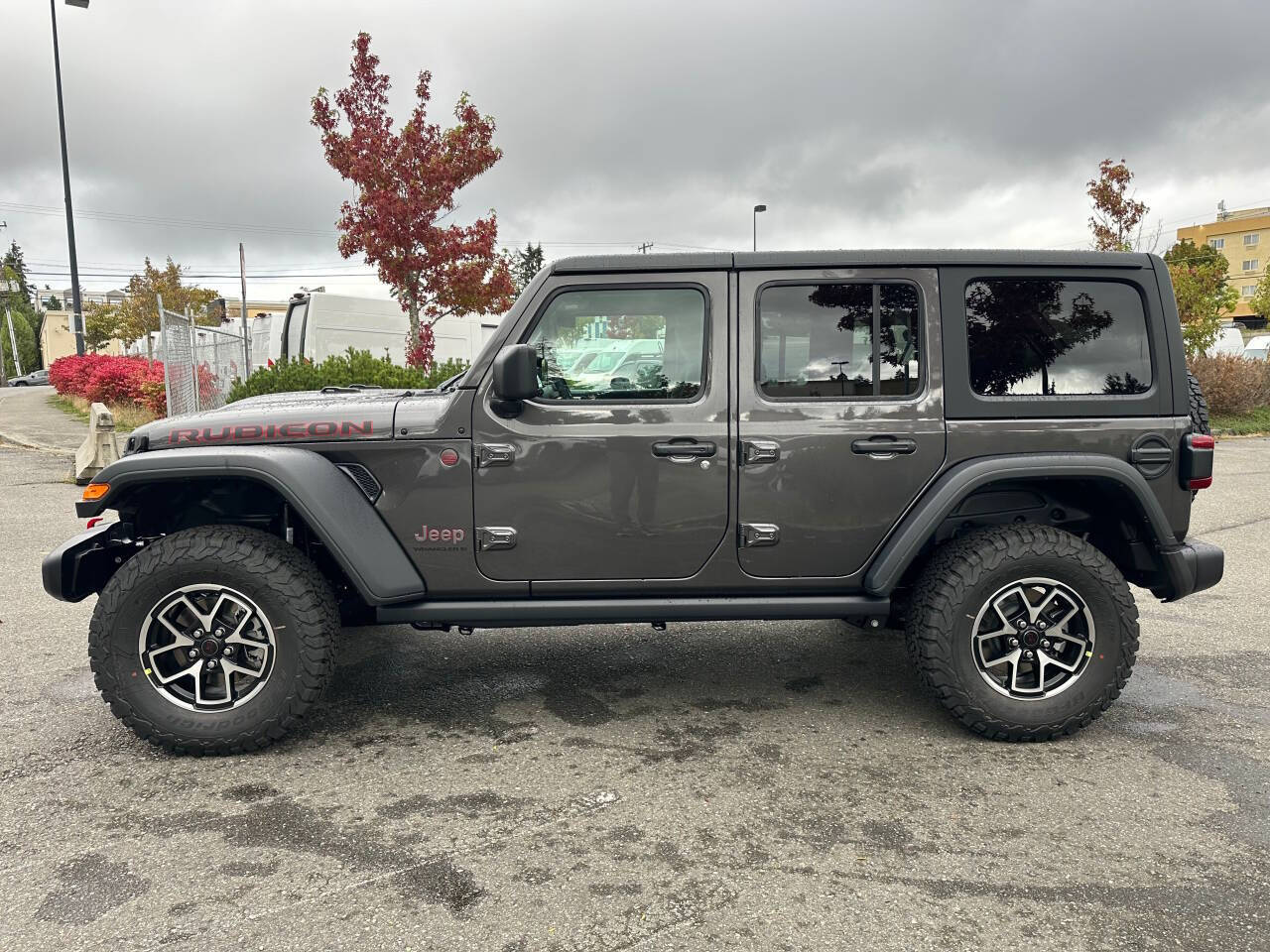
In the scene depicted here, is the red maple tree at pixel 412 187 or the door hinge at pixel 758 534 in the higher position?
the red maple tree at pixel 412 187

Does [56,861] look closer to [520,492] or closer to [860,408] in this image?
[520,492]

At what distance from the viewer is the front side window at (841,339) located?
11.6ft

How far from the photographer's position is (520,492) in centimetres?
346

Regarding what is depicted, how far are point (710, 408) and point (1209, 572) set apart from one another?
2.15 m

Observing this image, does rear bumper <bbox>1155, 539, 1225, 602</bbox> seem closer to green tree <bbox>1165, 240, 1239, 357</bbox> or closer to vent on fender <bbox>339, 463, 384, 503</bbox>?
vent on fender <bbox>339, 463, 384, 503</bbox>

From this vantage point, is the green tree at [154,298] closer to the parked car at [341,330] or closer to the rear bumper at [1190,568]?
the parked car at [341,330]

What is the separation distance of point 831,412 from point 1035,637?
3.91ft

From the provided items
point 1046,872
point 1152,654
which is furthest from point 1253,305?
point 1046,872

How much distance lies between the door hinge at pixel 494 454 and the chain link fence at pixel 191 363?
9.29 m

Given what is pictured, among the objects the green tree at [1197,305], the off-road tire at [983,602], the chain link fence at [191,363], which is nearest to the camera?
the off-road tire at [983,602]

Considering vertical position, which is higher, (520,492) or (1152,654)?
(520,492)

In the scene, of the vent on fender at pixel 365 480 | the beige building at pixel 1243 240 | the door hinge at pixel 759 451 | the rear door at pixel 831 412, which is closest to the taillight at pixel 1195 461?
the rear door at pixel 831 412

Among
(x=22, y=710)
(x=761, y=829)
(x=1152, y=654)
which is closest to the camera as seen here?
(x=761, y=829)

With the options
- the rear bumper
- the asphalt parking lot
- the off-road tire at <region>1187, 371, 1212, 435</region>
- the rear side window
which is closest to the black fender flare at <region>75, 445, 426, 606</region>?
the asphalt parking lot
